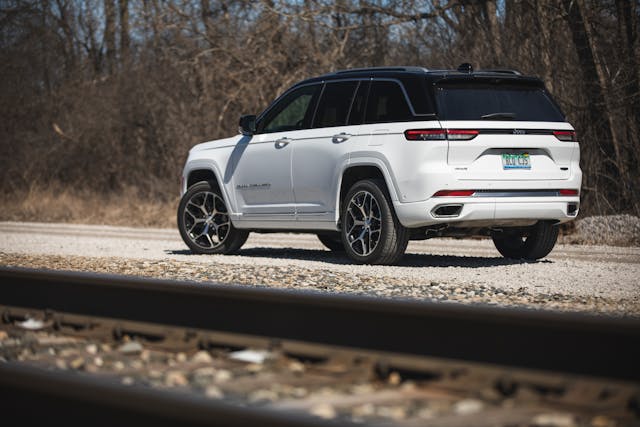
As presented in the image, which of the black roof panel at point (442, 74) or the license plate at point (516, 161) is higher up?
the black roof panel at point (442, 74)

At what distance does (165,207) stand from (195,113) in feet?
11.7

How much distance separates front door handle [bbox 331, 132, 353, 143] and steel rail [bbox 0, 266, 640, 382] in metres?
3.88

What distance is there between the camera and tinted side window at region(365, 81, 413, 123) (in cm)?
1001

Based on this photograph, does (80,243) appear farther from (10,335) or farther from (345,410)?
(345,410)

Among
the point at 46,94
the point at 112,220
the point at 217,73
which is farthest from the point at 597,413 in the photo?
the point at 46,94

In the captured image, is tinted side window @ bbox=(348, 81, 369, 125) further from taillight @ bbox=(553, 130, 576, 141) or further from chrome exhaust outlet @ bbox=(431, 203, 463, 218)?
taillight @ bbox=(553, 130, 576, 141)

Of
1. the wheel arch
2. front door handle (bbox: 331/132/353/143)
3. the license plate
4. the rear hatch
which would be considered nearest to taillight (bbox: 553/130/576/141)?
the rear hatch

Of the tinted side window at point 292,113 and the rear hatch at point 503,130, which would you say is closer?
the rear hatch at point 503,130

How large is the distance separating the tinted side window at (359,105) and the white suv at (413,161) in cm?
1

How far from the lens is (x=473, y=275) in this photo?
9562 millimetres

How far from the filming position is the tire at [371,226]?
33.0ft

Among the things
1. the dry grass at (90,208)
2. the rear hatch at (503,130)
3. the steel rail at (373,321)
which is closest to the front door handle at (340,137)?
the rear hatch at (503,130)

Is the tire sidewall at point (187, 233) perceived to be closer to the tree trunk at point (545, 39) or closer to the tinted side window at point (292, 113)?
the tinted side window at point (292, 113)

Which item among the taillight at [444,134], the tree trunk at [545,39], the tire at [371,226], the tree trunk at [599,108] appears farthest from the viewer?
the tree trunk at [545,39]
